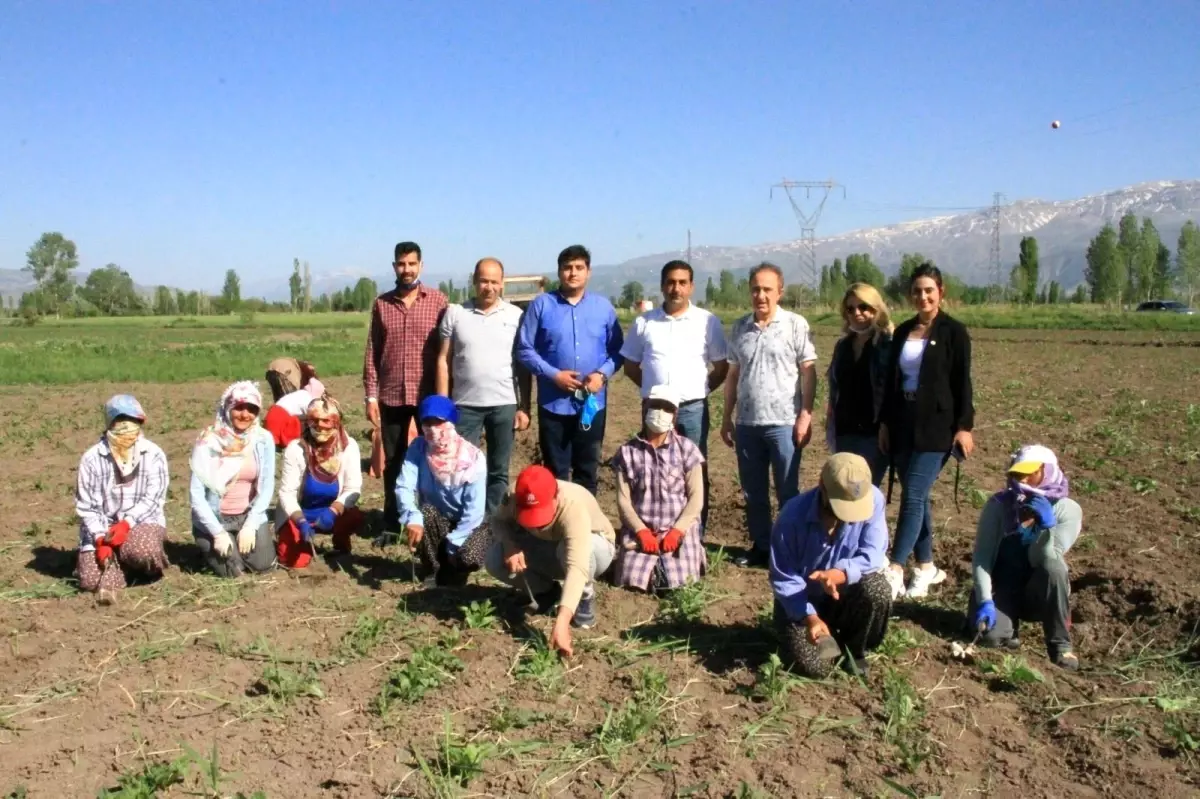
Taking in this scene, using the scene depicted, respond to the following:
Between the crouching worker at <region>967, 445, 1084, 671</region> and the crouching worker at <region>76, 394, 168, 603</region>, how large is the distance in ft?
14.4

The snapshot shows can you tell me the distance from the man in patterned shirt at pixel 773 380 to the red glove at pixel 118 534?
3.39m

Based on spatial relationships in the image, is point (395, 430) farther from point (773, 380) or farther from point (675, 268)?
point (773, 380)

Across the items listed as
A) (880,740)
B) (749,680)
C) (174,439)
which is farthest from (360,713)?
(174,439)

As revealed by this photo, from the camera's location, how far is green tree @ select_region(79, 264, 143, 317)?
81375 millimetres

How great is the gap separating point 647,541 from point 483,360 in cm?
157

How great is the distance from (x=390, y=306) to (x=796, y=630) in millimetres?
3343

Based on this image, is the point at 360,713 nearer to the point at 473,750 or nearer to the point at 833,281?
the point at 473,750

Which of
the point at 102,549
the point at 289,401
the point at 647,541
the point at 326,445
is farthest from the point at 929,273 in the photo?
the point at 102,549

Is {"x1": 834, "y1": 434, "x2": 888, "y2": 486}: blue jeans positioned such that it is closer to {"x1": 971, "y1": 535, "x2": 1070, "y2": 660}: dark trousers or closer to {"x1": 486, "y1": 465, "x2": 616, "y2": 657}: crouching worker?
{"x1": 971, "y1": 535, "x2": 1070, "y2": 660}: dark trousers

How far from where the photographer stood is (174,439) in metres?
11.5

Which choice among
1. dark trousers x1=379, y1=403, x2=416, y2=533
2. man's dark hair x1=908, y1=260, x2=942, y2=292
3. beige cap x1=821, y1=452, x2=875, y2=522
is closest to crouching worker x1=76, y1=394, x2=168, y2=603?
dark trousers x1=379, y1=403, x2=416, y2=533

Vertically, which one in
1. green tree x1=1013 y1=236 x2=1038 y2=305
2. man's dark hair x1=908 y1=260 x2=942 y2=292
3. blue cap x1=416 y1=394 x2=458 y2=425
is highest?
green tree x1=1013 y1=236 x2=1038 y2=305

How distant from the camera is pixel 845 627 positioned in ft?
14.1

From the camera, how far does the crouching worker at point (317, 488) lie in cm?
605
